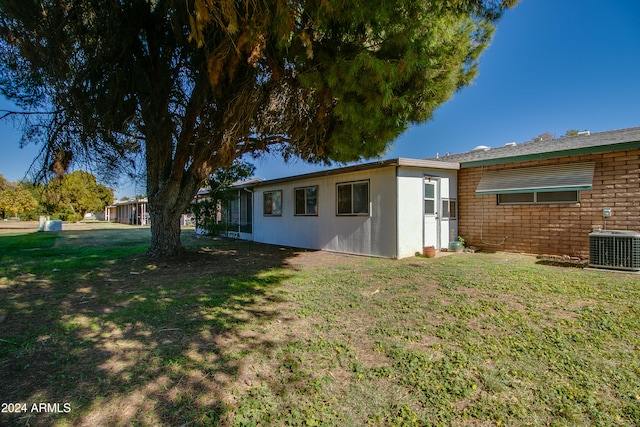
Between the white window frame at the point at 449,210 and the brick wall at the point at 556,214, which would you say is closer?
the brick wall at the point at 556,214

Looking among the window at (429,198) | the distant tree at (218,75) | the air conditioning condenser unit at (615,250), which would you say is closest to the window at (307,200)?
the distant tree at (218,75)

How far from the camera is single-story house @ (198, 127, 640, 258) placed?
7.34 metres

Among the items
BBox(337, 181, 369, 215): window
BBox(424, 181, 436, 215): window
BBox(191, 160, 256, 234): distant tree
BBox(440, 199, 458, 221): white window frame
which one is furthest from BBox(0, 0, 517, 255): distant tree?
BBox(191, 160, 256, 234): distant tree

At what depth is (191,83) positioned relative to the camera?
7051 millimetres

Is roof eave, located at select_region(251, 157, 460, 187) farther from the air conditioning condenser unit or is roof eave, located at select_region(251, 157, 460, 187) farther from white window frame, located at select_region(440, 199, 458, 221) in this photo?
the air conditioning condenser unit

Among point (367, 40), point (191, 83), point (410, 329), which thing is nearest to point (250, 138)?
point (191, 83)

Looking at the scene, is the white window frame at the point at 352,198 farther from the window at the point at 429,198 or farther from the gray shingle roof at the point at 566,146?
the gray shingle roof at the point at 566,146

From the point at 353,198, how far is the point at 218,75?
5.51 meters

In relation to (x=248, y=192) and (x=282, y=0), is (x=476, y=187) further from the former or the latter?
(x=248, y=192)

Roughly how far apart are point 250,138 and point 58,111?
4032 millimetres

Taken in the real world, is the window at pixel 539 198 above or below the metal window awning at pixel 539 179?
below

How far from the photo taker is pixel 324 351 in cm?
324

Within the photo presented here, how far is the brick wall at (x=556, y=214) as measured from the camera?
706 cm

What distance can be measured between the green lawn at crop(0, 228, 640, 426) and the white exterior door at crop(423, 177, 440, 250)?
3.39m
